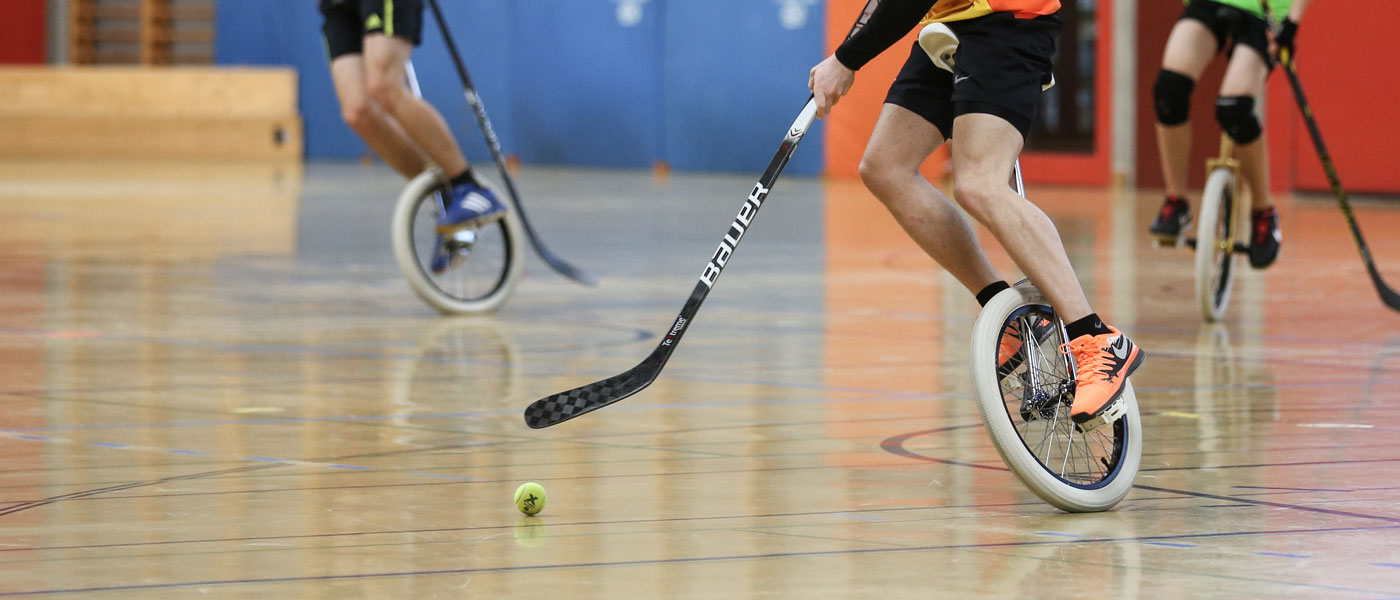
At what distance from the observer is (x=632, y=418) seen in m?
4.34

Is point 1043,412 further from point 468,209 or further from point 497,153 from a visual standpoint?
point 497,153

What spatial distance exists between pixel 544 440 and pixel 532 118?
15313 mm

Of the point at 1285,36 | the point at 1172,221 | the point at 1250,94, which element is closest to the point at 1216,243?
the point at 1172,221

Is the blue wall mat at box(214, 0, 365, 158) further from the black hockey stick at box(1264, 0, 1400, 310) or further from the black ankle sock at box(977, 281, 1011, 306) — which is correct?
the black ankle sock at box(977, 281, 1011, 306)

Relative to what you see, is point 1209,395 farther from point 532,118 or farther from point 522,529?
point 532,118

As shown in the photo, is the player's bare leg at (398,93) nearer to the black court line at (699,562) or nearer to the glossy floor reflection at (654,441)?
the glossy floor reflection at (654,441)

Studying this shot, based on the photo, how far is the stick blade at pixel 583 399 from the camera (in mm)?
3576

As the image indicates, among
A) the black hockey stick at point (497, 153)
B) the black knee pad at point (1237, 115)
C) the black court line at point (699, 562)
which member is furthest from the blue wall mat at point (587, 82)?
the black court line at point (699, 562)

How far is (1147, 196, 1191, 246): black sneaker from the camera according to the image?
6270mm

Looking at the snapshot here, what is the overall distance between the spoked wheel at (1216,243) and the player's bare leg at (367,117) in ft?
8.53

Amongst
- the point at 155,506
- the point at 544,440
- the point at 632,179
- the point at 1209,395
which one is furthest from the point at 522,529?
the point at 632,179

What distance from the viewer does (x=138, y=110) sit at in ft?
68.3

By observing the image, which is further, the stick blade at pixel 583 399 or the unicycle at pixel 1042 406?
the stick blade at pixel 583 399

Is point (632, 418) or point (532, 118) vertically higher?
point (532, 118)
